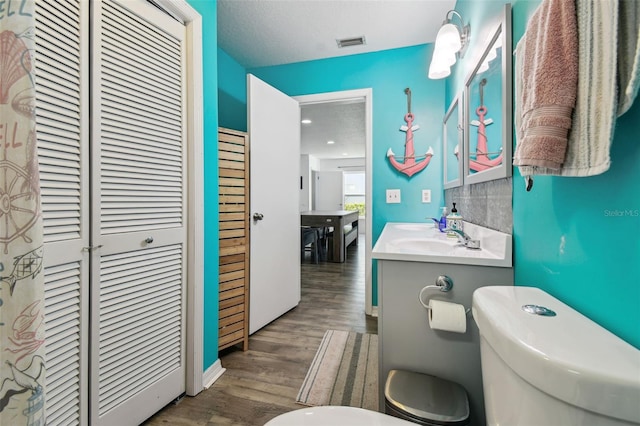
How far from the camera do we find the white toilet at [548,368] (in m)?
0.36

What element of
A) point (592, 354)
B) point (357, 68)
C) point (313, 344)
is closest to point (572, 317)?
point (592, 354)

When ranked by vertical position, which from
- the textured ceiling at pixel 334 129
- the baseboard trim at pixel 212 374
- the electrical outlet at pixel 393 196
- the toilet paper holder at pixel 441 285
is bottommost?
the baseboard trim at pixel 212 374

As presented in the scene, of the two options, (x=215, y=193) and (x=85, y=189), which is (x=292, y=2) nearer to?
(x=215, y=193)

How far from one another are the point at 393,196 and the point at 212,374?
186cm

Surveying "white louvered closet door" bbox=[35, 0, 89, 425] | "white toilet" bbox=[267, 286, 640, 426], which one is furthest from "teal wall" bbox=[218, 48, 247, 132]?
"white toilet" bbox=[267, 286, 640, 426]

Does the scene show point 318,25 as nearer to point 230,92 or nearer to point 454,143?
point 230,92

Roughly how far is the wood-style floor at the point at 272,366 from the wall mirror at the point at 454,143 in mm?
1335

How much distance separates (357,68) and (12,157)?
A: 2.48 metres

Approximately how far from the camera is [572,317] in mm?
569

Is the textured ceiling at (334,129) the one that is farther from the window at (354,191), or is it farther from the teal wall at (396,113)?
the window at (354,191)

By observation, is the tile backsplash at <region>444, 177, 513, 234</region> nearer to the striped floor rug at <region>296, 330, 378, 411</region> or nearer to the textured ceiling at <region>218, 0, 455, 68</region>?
the striped floor rug at <region>296, 330, 378, 411</region>

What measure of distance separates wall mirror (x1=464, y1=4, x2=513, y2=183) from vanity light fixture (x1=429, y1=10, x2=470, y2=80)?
0.65 ft

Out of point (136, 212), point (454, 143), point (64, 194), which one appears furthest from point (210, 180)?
point (454, 143)

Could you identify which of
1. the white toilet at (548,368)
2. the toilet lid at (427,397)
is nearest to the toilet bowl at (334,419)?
the white toilet at (548,368)
